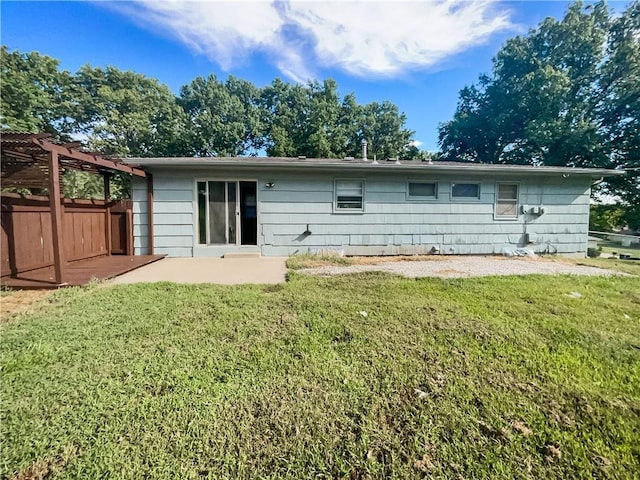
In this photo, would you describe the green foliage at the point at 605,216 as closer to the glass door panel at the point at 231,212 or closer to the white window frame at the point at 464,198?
the white window frame at the point at 464,198

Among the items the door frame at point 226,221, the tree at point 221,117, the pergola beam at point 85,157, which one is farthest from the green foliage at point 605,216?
the tree at point 221,117

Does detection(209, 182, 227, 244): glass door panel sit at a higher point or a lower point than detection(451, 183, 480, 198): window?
lower

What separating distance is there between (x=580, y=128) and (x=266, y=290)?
63.7 feet

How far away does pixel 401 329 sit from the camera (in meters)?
3.00

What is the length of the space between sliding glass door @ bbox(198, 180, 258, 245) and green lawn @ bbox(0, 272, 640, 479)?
409 centimetres

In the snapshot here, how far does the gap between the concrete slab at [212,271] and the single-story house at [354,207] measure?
0.72 metres

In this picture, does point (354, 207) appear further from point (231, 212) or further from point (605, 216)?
point (605, 216)

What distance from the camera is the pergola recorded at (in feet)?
13.7

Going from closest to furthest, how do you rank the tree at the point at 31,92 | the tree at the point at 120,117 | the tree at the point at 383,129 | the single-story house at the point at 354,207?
1. the single-story house at the point at 354,207
2. the tree at the point at 31,92
3. the tree at the point at 120,117
4. the tree at the point at 383,129

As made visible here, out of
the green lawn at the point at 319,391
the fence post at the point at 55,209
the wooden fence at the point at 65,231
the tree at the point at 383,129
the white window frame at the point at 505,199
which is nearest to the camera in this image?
the green lawn at the point at 319,391

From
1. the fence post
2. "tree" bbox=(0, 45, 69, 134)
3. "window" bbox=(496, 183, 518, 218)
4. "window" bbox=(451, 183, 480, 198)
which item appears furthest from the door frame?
"tree" bbox=(0, 45, 69, 134)

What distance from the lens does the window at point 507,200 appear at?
847cm

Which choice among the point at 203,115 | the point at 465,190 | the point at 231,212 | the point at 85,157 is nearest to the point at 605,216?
the point at 465,190

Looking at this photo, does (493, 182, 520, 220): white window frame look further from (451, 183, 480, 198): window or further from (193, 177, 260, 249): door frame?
(193, 177, 260, 249): door frame
